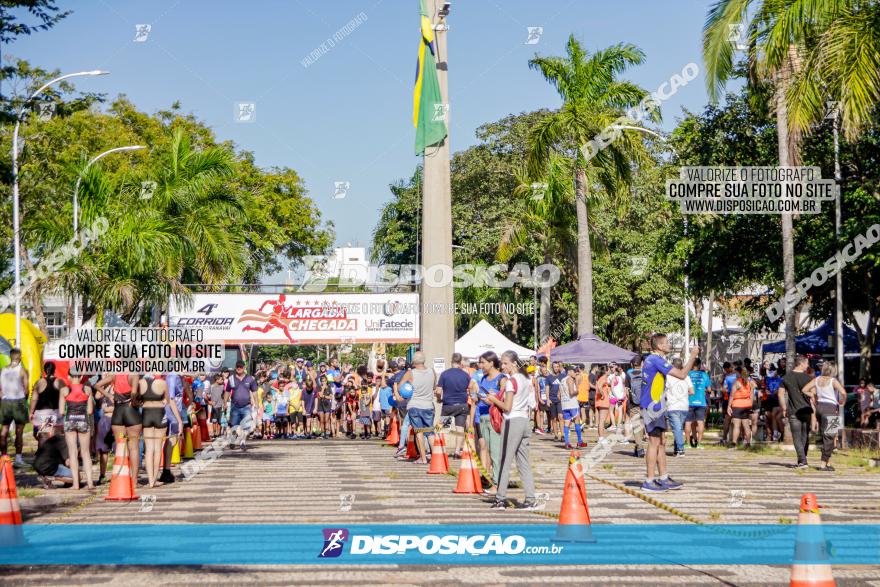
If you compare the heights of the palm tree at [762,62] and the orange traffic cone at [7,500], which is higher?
the palm tree at [762,62]

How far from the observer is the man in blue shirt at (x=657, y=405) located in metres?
15.0

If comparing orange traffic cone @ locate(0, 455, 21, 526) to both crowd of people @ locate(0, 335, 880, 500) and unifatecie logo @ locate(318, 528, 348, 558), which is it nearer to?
unifatecie logo @ locate(318, 528, 348, 558)

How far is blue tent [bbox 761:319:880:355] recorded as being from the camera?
3647 centimetres

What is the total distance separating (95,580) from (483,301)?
166 ft

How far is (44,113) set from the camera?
659 inches

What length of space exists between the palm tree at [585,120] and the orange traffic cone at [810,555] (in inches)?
1029

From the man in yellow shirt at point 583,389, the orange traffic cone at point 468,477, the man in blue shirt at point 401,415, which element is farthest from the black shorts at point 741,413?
the orange traffic cone at point 468,477

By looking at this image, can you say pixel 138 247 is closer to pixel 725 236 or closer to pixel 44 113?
pixel 44 113

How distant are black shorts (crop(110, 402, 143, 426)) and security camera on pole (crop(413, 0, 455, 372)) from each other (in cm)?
740

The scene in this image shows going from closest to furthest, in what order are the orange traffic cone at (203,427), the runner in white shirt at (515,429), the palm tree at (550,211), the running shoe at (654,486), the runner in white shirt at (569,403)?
the runner in white shirt at (515,429), the running shoe at (654,486), the runner in white shirt at (569,403), the orange traffic cone at (203,427), the palm tree at (550,211)

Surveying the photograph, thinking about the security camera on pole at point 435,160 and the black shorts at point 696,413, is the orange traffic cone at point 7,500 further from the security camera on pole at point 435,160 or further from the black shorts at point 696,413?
the black shorts at point 696,413

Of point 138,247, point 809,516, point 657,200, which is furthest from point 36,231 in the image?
point 657,200

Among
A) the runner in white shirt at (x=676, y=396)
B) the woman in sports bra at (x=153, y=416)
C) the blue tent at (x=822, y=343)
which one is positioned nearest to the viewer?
the woman in sports bra at (x=153, y=416)

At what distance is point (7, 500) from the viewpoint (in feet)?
35.4
